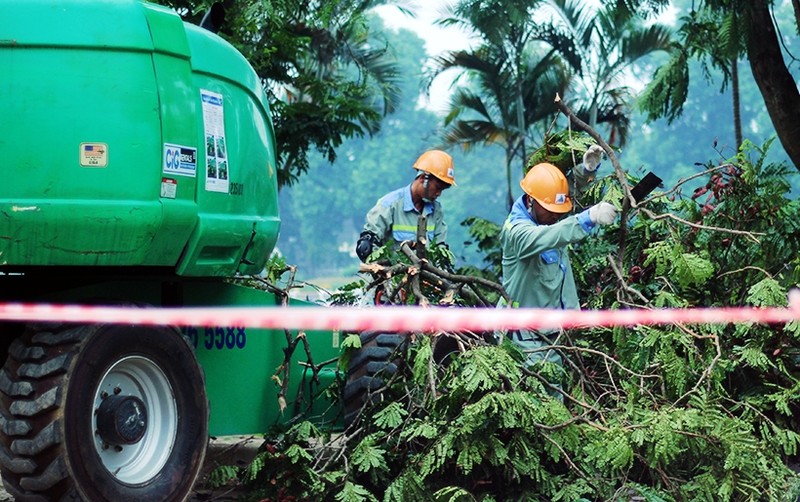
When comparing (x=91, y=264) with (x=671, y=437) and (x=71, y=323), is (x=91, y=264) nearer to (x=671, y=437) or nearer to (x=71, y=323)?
(x=71, y=323)

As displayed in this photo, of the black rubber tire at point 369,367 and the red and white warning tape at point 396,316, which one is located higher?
the red and white warning tape at point 396,316

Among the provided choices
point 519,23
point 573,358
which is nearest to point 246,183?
point 573,358

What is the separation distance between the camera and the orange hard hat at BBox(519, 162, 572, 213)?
25.5ft

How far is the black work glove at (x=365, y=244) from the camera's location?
8.37m

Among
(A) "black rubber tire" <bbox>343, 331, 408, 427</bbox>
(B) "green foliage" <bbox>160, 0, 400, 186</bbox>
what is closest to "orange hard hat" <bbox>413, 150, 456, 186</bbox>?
(A) "black rubber tire" <bbox>343, 331, 408, 427</bbox>

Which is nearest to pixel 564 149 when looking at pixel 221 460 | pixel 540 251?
pixel 540 251

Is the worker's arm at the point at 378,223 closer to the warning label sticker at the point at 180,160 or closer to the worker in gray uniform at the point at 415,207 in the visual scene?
the worker in gray uniform at the point at 415,207

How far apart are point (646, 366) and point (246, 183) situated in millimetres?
2534

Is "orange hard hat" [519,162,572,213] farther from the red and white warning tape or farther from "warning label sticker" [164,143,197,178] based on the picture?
"warning label sticker" [164,143,197,178]

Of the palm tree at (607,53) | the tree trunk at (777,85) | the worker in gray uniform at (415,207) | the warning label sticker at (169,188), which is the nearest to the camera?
the warning label sticker at (169,188)

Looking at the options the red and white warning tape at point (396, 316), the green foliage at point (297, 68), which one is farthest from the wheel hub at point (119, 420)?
the green foliage at point (297, 68)

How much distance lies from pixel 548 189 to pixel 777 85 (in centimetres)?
631

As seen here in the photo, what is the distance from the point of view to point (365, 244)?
28.0ft

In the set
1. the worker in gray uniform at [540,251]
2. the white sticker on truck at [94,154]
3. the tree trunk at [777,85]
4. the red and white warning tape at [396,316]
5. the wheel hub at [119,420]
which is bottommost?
the wheel hub at [119,420]
